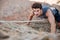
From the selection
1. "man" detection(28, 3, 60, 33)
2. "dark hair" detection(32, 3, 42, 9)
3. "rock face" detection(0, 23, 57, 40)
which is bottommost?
"rock face" detection(0, 23, 57, 40)

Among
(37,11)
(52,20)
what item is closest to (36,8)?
(37,11)

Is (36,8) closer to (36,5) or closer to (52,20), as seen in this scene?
(36,5)

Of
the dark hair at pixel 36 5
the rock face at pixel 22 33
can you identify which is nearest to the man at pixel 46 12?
the dark hair at pixel 36 5

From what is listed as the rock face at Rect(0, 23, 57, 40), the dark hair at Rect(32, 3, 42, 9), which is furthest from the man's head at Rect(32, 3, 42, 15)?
the rock face at Rect(0, 23, 57, 40)

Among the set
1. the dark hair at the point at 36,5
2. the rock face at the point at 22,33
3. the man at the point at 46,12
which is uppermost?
the dark hair at the point at 36,5

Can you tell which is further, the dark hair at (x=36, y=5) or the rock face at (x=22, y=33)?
the dark hair at (x=36, y=5)

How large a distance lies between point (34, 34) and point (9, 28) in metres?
0.20

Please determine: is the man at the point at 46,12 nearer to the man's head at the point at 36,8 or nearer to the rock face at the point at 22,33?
the man's head at the point at 36,8

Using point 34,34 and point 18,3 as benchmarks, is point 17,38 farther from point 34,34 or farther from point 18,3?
point 18,3

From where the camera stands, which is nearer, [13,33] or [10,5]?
[13,33]

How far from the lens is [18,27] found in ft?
4.46

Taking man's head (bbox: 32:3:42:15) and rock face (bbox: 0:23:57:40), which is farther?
man's head (bbox: 32:3:42:15)

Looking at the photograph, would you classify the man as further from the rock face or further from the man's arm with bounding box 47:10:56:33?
the rock face

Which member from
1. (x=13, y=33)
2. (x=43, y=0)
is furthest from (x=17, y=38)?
(x=43, y=0)
